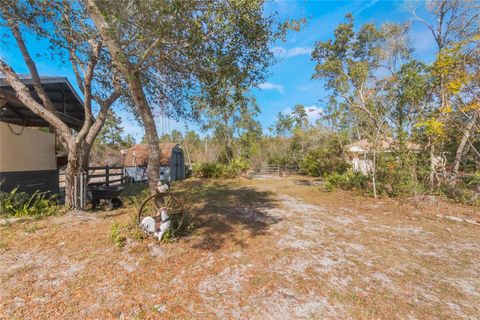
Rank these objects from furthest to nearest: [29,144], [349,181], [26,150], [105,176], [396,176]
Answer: [349,181] < [105,176] < [396,176] < [29,144] < [26,150]

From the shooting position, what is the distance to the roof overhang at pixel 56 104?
6715 mm

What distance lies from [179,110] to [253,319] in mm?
6154

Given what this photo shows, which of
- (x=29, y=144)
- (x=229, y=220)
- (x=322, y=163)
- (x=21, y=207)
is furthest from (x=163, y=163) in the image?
(x=322, y=163)

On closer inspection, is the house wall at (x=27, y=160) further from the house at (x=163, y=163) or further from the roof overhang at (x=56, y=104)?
the house at (x=163, y=163)

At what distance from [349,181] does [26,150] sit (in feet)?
42.3

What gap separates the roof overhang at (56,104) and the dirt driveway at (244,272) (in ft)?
13.6

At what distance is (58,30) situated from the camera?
517 cm

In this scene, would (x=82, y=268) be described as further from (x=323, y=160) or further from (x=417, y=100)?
(x=323, y=160)

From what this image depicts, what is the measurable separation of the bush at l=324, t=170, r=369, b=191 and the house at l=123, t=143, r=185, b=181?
1045 cm

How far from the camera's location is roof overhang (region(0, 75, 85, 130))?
6.71 metres

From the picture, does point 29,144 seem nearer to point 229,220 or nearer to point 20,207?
point 20,207

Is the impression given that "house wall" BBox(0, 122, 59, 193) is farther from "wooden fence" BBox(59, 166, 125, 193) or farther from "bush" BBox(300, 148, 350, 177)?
"bush" BBox(300, 148, 350, 177)

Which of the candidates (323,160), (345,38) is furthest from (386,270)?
(323,160)

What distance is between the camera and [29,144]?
6695mm
